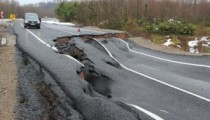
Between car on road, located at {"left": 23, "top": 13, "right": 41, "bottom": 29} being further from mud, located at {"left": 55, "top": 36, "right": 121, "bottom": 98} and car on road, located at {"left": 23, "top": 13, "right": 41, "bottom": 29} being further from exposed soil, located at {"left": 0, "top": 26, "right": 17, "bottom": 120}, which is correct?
exposed soil, located at {"left": 0, "top": 26, "right": 17, "bottom": 120}

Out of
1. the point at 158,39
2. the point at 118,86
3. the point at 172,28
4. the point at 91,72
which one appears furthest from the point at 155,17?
the point at 118,86

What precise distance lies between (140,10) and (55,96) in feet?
111

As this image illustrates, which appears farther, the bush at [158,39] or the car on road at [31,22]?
the car on road at [31,22]

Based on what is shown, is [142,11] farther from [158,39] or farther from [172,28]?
[158,39]

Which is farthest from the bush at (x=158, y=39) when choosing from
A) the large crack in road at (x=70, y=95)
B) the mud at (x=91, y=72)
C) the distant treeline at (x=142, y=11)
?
the large crack in road at (x=70, y=95)

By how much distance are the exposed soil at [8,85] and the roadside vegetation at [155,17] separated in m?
15.8

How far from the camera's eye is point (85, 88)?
9867 mm

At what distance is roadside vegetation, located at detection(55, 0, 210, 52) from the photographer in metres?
32.2

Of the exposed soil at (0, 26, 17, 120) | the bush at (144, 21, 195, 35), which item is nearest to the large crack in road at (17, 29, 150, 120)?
the exposed soil at (0, 26, 17, 120)

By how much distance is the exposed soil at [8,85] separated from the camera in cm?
782

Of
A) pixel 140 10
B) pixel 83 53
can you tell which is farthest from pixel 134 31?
pixel 83 53

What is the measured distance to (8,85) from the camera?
10.6 meters

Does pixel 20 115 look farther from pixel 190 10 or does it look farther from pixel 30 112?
pixel 190 10

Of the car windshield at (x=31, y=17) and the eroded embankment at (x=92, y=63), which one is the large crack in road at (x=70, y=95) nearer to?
the eroded embankment at (x=92, y=63)
